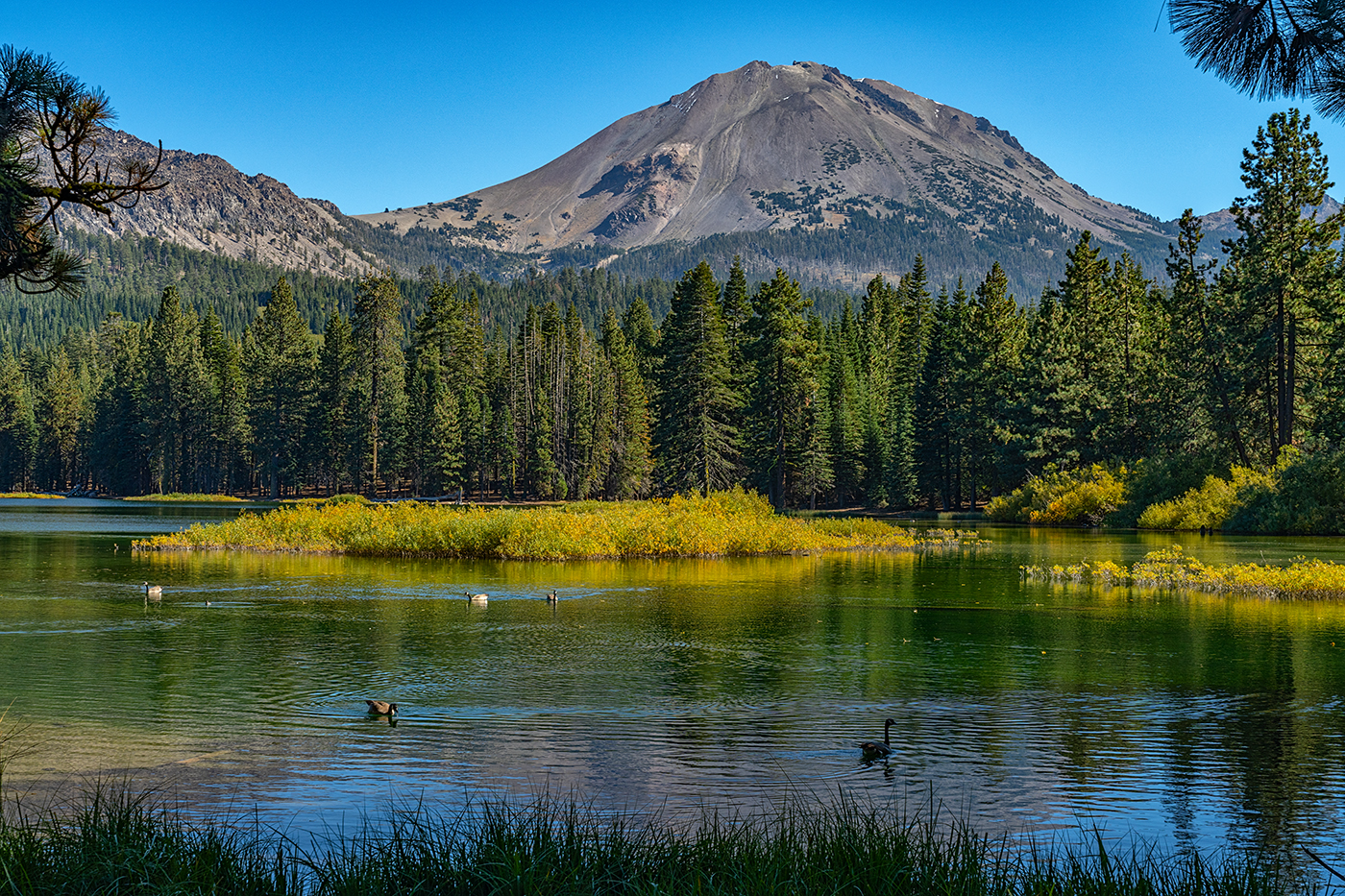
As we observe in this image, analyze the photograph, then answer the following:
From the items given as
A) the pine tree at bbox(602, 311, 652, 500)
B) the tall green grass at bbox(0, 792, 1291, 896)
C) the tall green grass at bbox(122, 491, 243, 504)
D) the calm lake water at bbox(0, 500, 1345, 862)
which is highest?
the pine tree at bbox(602, 311, 652, 500)

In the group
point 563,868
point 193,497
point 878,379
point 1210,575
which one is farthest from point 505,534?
point 193,497

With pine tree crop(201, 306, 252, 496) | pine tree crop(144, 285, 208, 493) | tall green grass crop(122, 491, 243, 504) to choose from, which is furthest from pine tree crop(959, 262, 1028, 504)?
pine tree crop(144, 285, 208, 493)

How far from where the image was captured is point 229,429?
121 meters

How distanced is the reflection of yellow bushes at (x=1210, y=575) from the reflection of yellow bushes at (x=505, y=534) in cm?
1126

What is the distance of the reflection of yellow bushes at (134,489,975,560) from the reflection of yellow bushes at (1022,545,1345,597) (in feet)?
37.0

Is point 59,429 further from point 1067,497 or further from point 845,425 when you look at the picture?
→ point 1067,497

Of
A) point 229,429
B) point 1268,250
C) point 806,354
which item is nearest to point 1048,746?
point 1268,250

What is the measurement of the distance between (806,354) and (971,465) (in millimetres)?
15733

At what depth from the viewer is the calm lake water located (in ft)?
36.8

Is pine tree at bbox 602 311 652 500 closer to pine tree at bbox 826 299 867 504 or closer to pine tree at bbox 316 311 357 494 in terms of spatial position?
pine tree at bbox 826 299 867 504

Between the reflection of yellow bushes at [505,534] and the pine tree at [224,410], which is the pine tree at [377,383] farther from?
the reflection of yellow bushes at [505,534]

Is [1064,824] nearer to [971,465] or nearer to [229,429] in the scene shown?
[971,465]

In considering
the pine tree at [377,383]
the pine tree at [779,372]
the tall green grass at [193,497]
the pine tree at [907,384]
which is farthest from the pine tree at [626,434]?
the tall green grass at [193,497]

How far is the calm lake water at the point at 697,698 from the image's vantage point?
11.2 m
